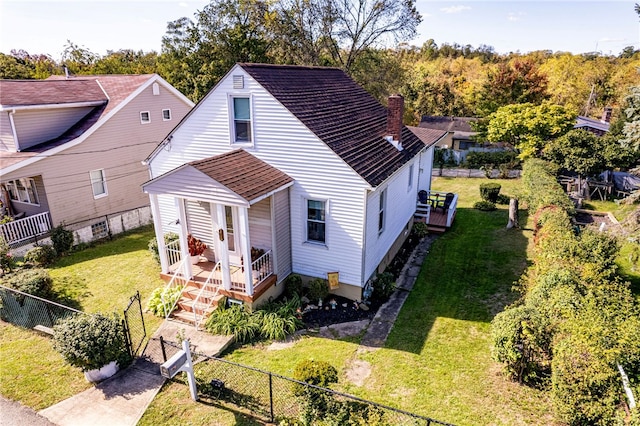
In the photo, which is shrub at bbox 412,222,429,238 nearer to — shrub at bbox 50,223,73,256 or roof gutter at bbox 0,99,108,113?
shrub at bbox 50,223,73,256

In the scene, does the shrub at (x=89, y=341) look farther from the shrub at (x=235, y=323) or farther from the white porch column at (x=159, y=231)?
the white porch column at (x=159, y=231)

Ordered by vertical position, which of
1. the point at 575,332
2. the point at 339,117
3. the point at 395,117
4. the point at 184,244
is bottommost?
the point at 184,244

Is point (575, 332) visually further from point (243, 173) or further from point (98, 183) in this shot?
point (98, 183)

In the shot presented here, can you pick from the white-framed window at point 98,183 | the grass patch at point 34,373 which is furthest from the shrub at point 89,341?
the white-framed window at point 98,183

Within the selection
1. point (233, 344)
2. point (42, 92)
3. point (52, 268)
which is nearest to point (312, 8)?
point (42, 92)

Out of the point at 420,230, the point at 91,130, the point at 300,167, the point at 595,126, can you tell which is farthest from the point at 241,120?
the point at 595,126

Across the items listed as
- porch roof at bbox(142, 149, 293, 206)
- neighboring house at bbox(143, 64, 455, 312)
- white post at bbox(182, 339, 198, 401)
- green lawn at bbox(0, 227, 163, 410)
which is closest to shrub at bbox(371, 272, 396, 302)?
neighboring house at bbox(143, 64, 455, 312)
